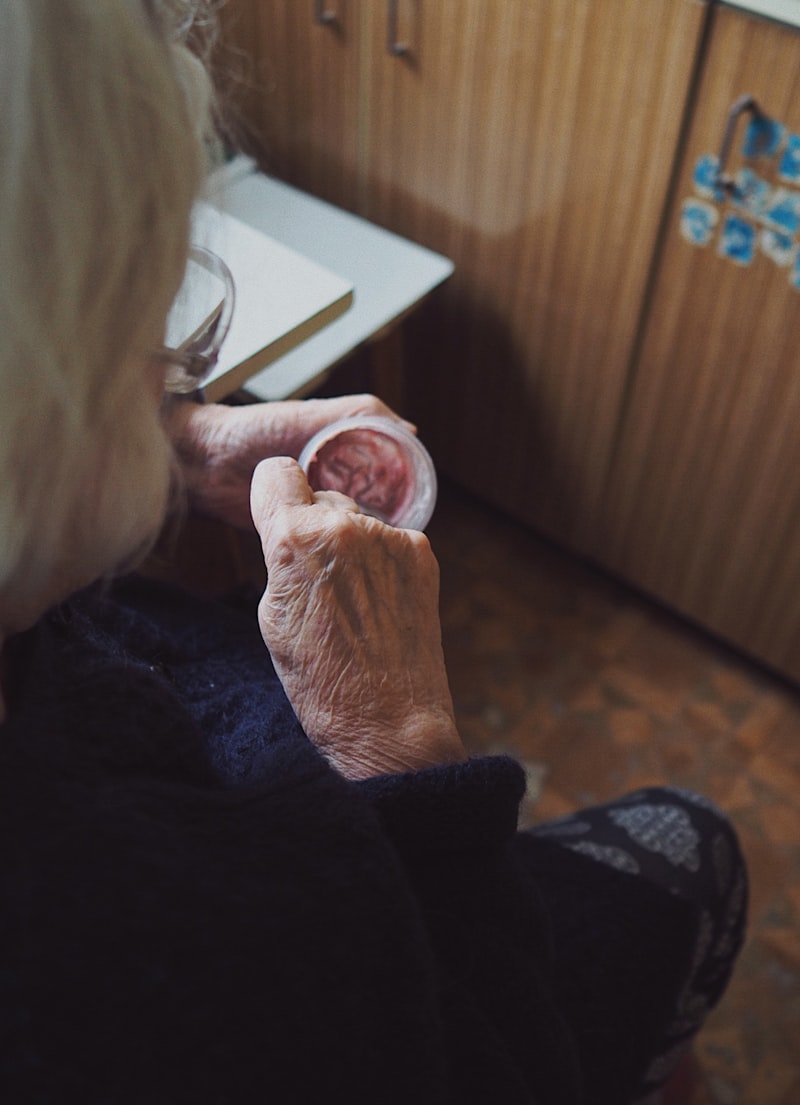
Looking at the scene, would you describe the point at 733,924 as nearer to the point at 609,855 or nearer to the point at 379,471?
the point at 609,855

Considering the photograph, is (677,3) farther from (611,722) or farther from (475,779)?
(611,722)

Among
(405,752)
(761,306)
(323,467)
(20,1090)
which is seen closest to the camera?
(20,1090)

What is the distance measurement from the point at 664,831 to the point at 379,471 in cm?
42

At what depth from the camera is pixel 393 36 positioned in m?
1.24

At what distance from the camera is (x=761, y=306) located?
1143mm

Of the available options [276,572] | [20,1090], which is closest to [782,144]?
[276,572]

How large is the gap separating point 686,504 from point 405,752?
83cm

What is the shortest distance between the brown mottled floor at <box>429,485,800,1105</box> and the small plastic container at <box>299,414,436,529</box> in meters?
0.57

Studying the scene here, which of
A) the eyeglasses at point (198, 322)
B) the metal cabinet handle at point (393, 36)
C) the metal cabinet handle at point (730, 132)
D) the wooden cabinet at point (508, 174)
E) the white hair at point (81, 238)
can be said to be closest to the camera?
the white hair at point (81, 238)

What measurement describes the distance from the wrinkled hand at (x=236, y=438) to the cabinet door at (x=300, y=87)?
605 millimetres

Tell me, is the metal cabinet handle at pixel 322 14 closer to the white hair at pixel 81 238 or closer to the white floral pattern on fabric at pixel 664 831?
the white hair at pixel 81 238

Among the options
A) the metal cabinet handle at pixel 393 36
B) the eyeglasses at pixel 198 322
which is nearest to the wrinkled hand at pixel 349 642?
the eyeglasses at pixel 198 322

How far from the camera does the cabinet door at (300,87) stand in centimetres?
133

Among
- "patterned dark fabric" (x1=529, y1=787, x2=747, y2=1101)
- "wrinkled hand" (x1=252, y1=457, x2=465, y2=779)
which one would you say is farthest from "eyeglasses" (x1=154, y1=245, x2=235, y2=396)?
"patterned dark fabric" (x1=529, y1=787, x2=747, y2=1101)
